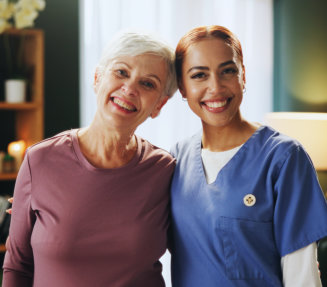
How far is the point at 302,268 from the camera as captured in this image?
1093 mm

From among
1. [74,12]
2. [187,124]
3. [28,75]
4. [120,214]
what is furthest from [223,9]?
[120,214]

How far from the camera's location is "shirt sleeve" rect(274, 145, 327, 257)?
1.10 metres

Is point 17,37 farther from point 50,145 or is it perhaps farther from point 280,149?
point 280,149

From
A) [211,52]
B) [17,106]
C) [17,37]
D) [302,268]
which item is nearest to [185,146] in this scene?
[211,52]

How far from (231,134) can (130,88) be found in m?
A: 0.36

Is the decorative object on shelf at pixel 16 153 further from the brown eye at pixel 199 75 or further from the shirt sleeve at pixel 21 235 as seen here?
the brown eye at pixel 199 75

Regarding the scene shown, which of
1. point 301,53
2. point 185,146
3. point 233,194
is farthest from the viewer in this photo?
point 301,53

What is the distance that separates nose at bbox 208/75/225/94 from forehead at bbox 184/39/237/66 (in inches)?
2.1

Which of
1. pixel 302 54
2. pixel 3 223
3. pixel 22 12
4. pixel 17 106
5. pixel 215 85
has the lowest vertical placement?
pixel 3 223

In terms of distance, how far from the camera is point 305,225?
111 cm

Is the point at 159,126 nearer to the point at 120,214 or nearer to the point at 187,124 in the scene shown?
the point at 187,124

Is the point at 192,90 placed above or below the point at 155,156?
above

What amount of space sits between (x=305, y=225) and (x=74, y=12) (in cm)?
232

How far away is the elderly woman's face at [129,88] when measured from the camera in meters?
1.26
